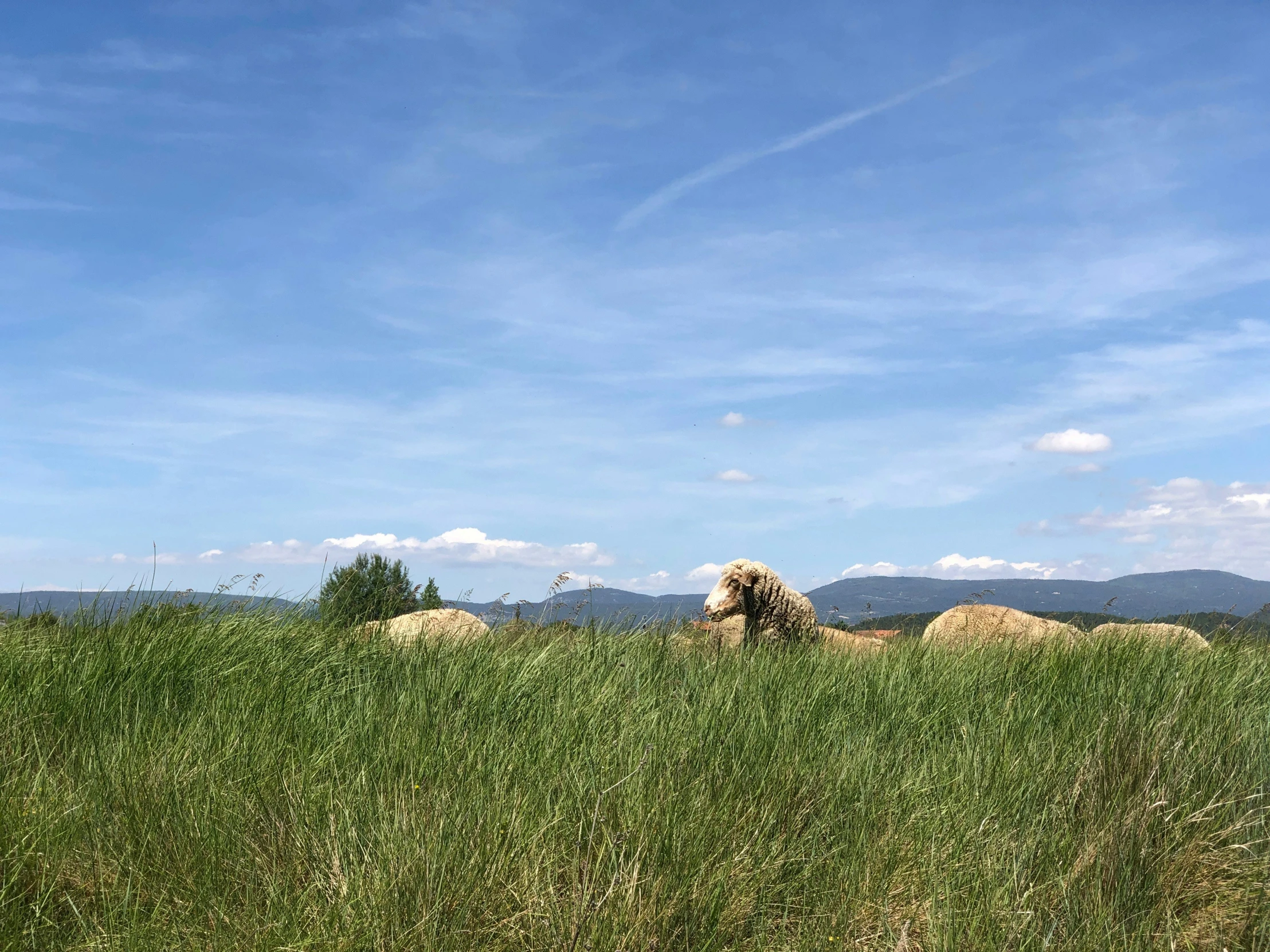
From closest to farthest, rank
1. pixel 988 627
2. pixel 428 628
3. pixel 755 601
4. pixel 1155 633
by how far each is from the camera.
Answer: pixel 428 628, pixel 1155 633, pixel 988 627, pixel 755 601

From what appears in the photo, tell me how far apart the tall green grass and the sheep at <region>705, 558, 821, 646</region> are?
4.36 meters

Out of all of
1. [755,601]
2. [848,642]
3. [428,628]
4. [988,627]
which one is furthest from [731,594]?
[428,628]

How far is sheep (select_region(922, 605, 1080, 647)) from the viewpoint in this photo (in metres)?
8.26

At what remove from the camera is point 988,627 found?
9.66 metres

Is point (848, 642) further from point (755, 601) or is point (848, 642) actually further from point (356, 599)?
point (356, 599)

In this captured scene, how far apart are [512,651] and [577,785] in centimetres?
270

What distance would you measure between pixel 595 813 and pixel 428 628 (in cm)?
459

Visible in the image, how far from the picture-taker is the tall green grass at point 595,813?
2.86 metres

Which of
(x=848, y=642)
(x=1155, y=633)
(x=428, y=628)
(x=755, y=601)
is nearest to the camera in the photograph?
(x=428, y=628)

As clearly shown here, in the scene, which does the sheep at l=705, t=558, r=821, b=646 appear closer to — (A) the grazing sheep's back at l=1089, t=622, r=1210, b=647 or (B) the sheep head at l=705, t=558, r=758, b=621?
(B) the sheep head at l=705, t=558, r=758, b=621

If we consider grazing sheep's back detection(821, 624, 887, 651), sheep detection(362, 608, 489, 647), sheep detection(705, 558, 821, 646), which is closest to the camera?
sheep detection(362, 608, 489, 647)

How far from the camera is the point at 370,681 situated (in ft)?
17.4

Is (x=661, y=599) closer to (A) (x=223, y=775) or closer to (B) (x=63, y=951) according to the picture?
(A) (x=223, y=775)

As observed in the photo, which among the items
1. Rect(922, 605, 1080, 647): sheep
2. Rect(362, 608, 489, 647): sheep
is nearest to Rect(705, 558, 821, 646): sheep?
Rect(922, 605, 1080, 647): sheep
